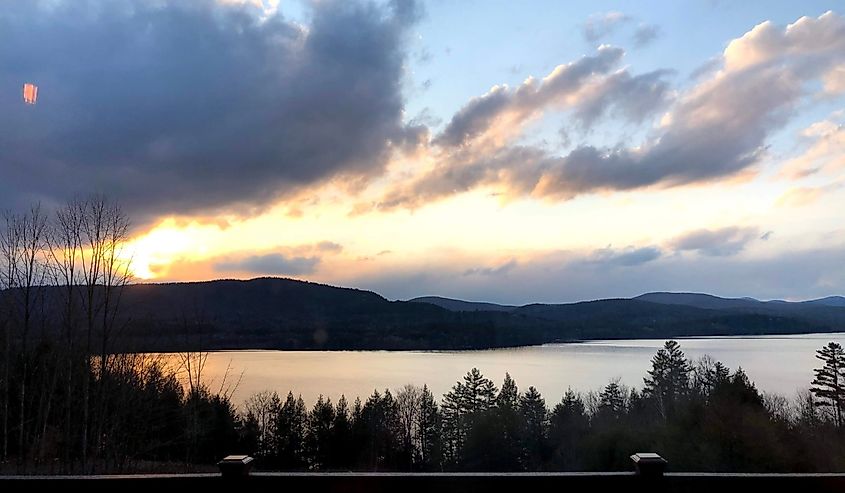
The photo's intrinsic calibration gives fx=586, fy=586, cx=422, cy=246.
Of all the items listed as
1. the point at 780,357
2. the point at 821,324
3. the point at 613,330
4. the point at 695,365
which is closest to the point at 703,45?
the point at 695,365

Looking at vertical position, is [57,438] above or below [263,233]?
below

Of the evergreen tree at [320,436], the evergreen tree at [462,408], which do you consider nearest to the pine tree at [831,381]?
the evergreen tree at [462,408]

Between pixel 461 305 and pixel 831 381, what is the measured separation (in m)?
28.8

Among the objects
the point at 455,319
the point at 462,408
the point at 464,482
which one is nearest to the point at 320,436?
the point at 462,408

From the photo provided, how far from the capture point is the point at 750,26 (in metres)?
7.59

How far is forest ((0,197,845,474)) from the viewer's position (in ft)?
27.2

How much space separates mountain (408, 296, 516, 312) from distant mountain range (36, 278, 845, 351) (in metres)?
0.08

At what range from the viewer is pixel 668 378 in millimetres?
18141

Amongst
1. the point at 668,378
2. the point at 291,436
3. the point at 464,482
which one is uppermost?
the point at 464,482

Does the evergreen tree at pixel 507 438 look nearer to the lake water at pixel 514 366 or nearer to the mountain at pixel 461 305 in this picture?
the lake water at pixel 514 366

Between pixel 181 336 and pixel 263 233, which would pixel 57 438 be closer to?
pixel 181 336

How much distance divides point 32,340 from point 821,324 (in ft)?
114

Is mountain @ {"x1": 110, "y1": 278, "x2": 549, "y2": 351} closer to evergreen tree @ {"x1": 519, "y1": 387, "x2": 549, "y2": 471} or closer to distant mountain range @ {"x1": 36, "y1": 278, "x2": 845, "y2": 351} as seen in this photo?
distant mountain range @ {"x1": 36, "y1": 278, "x2": 845, "y2": 351}

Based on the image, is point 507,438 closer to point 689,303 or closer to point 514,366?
point 514,366
